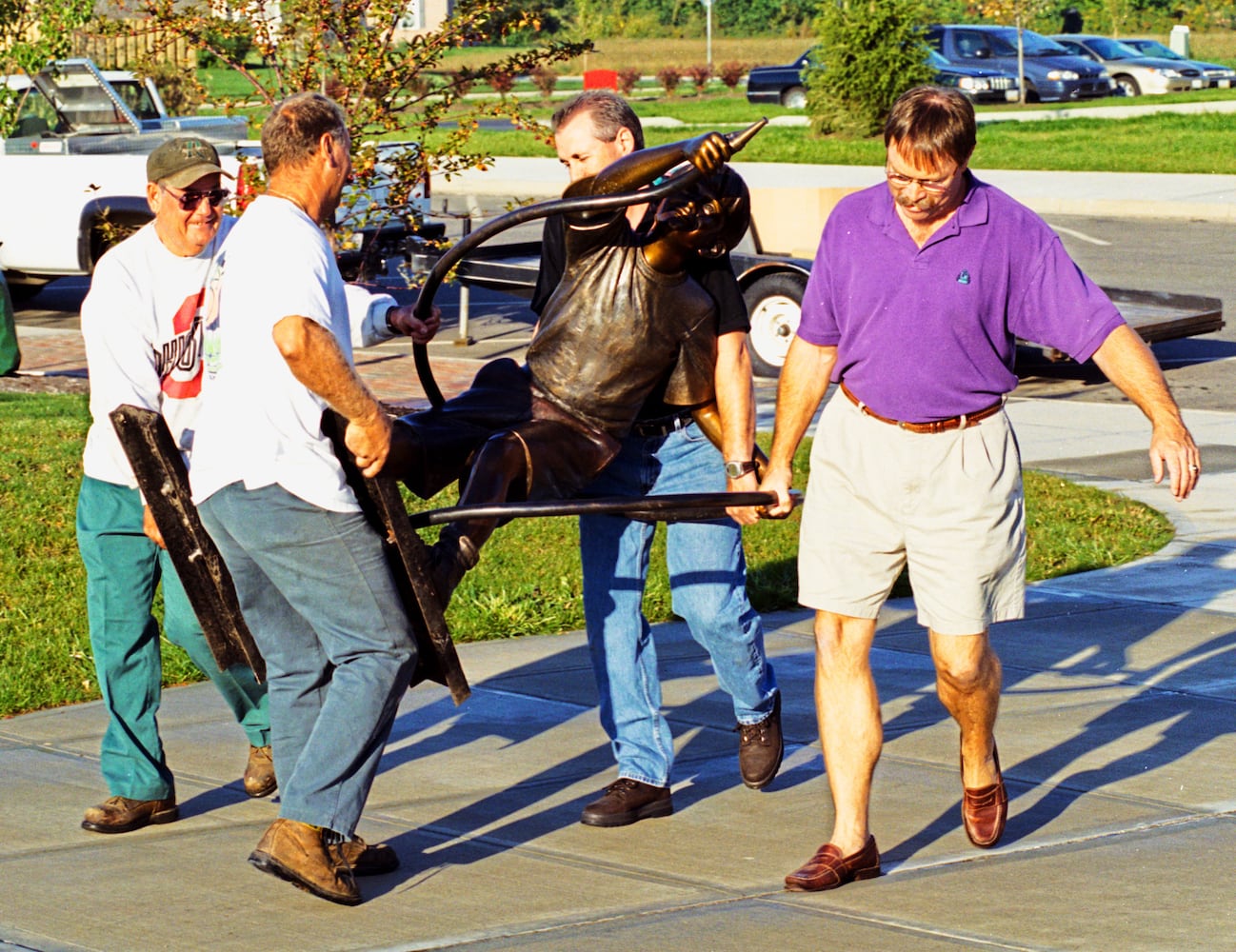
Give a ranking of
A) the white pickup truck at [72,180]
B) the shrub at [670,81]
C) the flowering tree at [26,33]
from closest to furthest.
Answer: the flowering tree at [26,33]
the white pickup truck at [72,180]
the shrub at [670,81]

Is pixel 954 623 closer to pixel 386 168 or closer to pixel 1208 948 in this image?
pixel 1208 948

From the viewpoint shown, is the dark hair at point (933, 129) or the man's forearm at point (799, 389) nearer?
the dark hair at point (933, 129)

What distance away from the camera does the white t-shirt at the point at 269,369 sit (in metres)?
4.20

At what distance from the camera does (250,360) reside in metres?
4.27

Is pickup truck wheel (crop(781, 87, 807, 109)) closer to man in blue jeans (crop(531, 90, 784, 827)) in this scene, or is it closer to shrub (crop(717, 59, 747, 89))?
shrub (crop(717, 59, 747, 89))

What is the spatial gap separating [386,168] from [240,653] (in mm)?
8869

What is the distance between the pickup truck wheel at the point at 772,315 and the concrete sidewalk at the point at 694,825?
19.0ft

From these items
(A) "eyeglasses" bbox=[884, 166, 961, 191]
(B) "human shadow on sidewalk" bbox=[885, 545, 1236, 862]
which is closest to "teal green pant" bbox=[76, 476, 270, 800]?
(B) "human shadow on sidewalk" bbox=[885, 545, 1236, 862]

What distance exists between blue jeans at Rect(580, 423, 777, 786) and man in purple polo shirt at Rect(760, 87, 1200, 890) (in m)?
0.53

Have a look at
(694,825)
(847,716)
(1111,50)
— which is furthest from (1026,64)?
(847,716)

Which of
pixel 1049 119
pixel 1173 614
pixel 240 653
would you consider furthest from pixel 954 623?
pixel 1049 119

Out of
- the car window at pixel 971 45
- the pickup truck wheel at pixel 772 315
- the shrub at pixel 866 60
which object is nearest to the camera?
the pickup truck wheel at pixel 772 315

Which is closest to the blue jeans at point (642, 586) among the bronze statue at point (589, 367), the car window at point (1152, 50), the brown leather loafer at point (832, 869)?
the bronze statue at point (589, 367)

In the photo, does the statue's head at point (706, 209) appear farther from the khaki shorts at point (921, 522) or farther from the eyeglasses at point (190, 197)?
the eyeglasses at point (190, 197)
